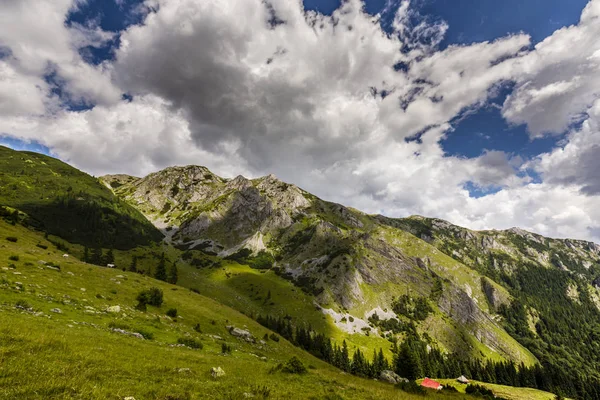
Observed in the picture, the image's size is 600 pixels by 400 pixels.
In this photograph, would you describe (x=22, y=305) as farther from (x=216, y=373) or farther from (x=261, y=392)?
(x=261, y=392)

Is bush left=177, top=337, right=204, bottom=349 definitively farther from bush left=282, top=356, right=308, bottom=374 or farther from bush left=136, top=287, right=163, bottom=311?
bush left=136, top=287, right=163, bottom=311

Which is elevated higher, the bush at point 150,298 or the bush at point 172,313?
the bush at point 150,298

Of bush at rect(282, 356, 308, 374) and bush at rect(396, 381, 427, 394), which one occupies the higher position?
bush at rect(396, 381, 427, 394)

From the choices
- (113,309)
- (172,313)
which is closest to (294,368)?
(113,309)

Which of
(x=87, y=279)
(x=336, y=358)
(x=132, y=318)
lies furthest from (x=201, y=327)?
(x=336, y=358)

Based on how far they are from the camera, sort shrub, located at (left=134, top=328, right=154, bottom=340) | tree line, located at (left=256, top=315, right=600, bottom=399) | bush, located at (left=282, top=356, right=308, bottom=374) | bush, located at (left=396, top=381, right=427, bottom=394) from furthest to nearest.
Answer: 1. tree line, located at (left=256, top=315, right=600, bottom=399)
2. shrub, located at (left=134, top=328, right=154, bottom=340)
3. bush, located at (left=396, top=381, right=427, bottom=394)
4. bush, located at (left=282, top=356, right=308, bottom=374)

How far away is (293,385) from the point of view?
18.2 metres

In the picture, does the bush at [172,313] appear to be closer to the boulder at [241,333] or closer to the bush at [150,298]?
the bush at [150,298]

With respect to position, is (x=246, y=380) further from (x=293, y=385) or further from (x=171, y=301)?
(x=171, y=301)

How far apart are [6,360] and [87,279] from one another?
41.8 m

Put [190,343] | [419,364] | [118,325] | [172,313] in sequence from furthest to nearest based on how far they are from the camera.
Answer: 1. [419,364]
2. [172,313]
3. [190,343]
4. [118,325]

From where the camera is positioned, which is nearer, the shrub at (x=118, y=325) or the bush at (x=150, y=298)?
the shrub at (x=118, y=325)

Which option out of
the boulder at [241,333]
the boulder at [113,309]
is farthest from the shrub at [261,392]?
the boulder at [241,333]

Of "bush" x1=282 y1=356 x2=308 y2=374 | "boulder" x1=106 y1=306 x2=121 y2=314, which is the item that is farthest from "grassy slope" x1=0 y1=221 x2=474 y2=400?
"bush" x1=282 y1=356 x2=308 y2=374
